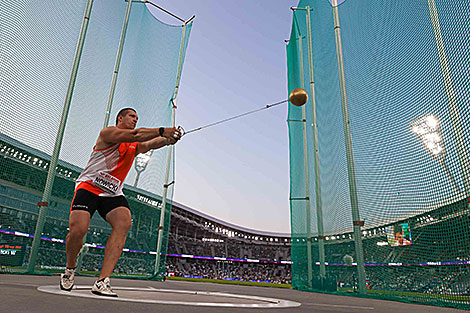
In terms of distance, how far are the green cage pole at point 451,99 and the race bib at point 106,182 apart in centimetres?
414

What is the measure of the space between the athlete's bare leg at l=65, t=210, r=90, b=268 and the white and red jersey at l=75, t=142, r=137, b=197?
0.79 feet

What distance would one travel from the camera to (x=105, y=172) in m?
2.99

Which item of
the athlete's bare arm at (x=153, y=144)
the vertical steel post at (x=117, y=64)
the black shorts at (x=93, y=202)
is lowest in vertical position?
the black shorts at (x=93, y=202)

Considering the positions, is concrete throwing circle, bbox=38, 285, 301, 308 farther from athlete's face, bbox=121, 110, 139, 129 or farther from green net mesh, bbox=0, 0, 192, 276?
green net mesh, bbox=0, 0, 192, 276

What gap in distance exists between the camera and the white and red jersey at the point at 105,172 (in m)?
2.94

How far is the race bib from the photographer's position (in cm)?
294

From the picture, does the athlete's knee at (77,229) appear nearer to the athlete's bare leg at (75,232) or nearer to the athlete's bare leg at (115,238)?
the athlete's bare leg at (75,232)

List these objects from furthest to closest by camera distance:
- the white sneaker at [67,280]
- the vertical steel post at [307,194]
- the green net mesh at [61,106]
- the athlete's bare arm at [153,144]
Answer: the vertical steel post at [307,194]
the green net mesh at [61,106]
the athlete's bare arm at [153,144]
the white sneaker at [67,280]

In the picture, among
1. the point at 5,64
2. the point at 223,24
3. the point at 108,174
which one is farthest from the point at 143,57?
the point at 223,24

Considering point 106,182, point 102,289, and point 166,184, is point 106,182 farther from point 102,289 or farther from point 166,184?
point 166,184

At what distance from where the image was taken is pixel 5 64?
19.2 ft

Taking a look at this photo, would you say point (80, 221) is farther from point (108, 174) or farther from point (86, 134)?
point (86, 134)

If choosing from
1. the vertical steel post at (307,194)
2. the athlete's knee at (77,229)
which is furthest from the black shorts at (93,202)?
the vertical steel post at (307,194)

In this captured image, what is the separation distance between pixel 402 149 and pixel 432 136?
719 millimetres
